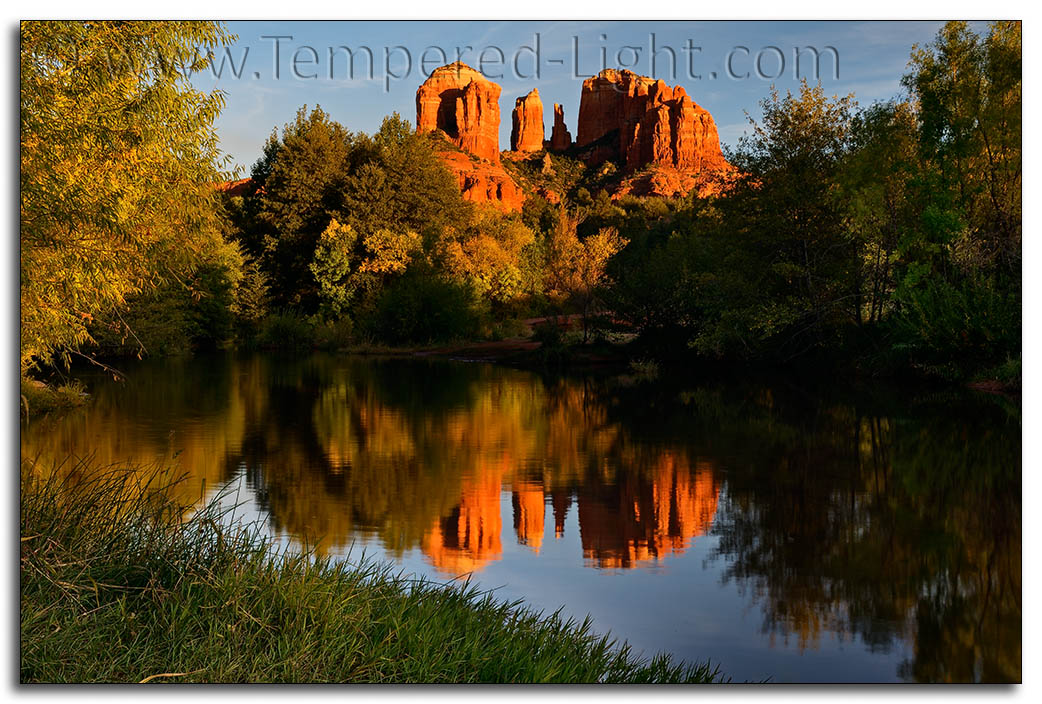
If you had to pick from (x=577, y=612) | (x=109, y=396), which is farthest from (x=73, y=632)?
(x=109, y=396)

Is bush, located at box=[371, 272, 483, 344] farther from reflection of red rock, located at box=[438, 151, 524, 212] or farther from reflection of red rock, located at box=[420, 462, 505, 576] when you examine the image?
reflection of red rock, located at box=[438, 151, 524, 212]

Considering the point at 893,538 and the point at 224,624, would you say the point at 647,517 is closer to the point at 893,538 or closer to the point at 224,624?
the point at 893,538

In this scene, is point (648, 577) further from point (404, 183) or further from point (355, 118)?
point (404, 183)

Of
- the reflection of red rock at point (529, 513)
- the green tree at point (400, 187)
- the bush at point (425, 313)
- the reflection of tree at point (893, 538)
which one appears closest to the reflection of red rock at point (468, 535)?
the reflection of red rock at point (529, 513)

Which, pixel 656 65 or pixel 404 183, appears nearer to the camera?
pixel 656 65

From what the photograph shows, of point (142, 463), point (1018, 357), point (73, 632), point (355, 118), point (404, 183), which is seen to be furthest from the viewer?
point (404, 183)

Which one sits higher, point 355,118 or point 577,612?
point 355,118

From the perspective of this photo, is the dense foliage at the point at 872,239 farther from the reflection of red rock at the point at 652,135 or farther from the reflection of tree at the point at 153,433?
the reflection of tree at the point at 153,433

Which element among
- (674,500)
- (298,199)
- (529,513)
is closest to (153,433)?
(529,513)
